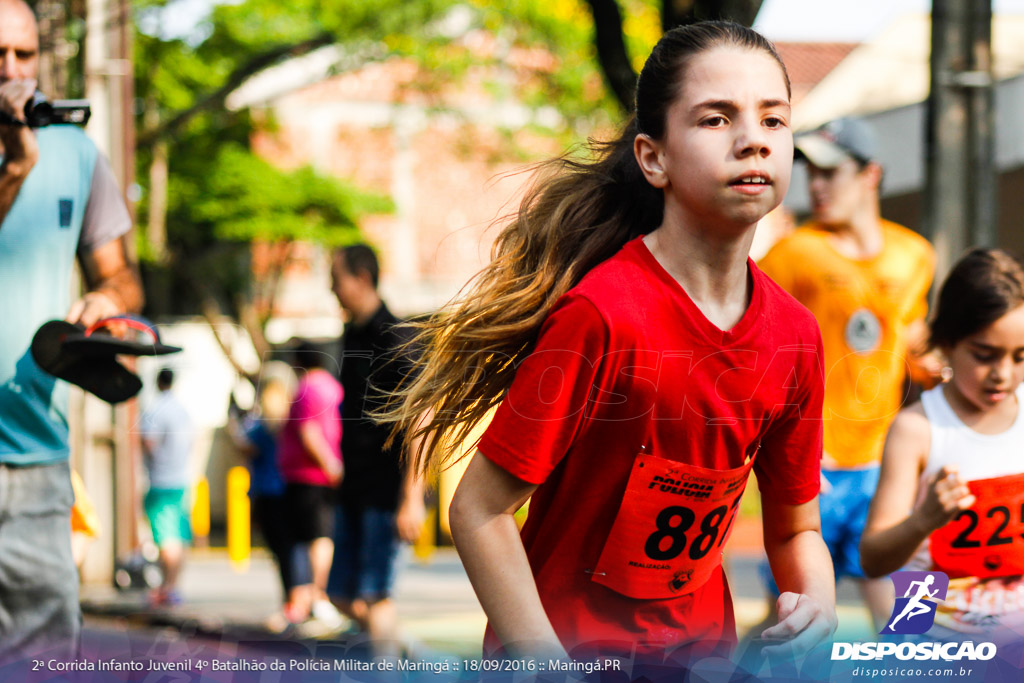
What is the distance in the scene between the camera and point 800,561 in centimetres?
232

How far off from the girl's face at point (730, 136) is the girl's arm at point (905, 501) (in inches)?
37.6

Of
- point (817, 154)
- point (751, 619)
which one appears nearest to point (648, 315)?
point (817, 154)

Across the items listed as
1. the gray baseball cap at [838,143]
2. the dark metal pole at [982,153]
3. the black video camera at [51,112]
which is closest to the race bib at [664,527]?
the black video camera at [51,112]

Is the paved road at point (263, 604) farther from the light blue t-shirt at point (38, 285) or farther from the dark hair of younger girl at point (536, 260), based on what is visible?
the dark hair of younger girl at point (536, 260)

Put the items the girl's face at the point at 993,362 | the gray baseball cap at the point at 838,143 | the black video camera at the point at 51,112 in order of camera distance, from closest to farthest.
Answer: the black video camera at the point at 51,112, the girl's face at the point at 993,362, the gray baseball cap at the point at 838,143

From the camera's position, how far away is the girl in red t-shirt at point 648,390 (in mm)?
2004

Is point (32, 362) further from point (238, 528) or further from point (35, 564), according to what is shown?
point (238, 528)

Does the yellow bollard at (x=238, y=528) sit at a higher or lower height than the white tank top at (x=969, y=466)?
lower

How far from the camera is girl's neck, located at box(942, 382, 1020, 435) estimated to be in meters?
3.01

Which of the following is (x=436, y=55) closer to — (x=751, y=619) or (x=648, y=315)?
(x=751, y=619)

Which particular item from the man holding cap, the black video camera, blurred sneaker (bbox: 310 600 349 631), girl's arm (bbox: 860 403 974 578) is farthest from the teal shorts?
girl's arm (bbox: 860 403 974 578)

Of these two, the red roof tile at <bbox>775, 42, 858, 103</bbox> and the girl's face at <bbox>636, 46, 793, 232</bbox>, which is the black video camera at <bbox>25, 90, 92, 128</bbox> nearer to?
the girl's face at <bbox>636, 46, 793, 232</bbox>

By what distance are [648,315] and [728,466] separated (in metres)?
0.35

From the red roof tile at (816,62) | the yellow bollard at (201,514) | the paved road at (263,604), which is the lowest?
the yellow bollard at (201,514)
